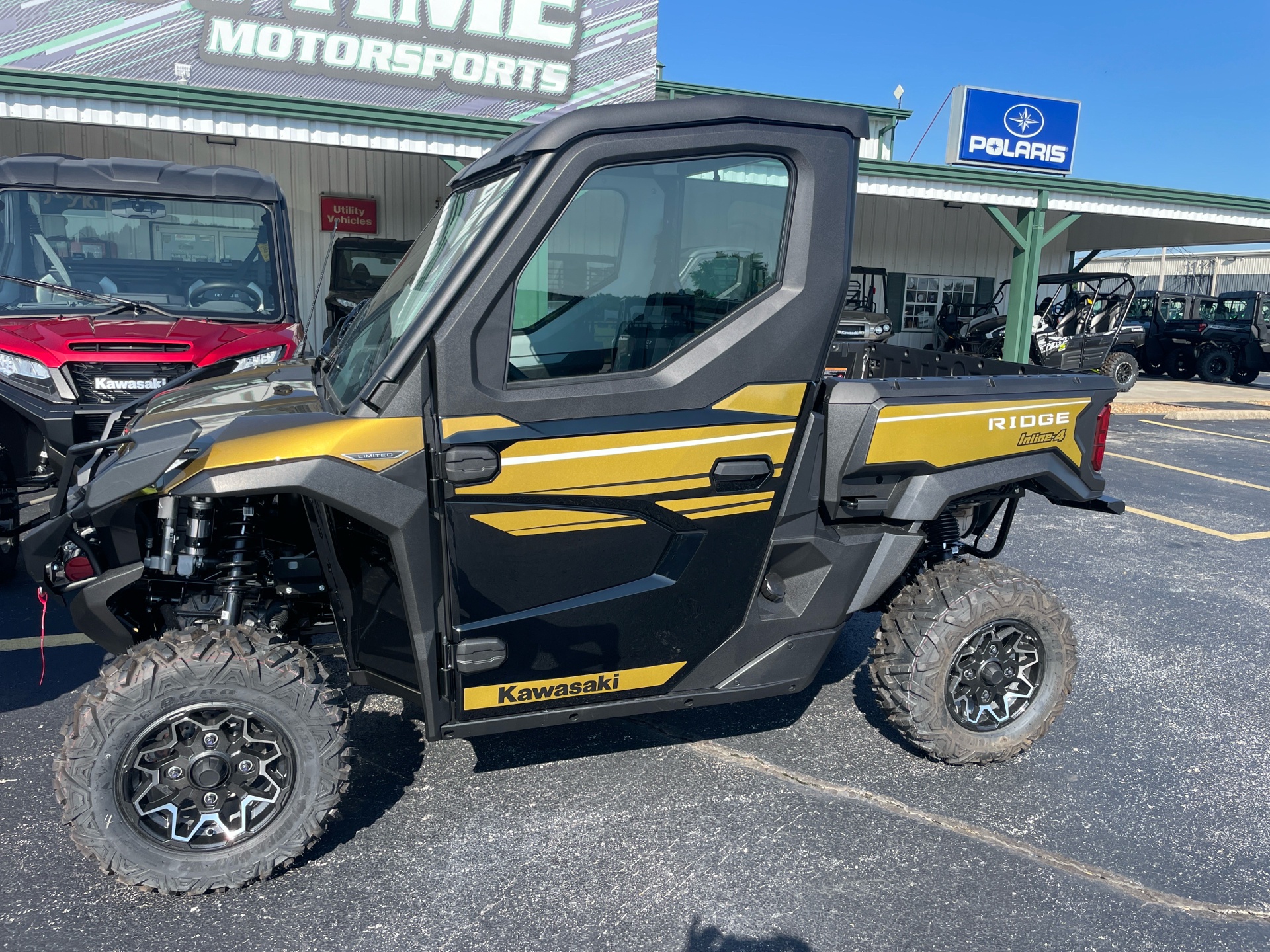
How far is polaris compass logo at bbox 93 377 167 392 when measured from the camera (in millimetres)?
4707

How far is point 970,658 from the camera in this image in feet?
10.8

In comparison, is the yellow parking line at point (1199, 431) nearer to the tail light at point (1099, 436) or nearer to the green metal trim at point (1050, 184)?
the green metal trim at point (1050, 184)

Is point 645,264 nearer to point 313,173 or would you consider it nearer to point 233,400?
point 233,400

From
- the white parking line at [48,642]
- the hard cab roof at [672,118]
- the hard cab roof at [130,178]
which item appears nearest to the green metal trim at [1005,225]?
the hard cab roof at [130,178]

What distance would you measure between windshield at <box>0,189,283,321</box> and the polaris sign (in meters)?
14.1

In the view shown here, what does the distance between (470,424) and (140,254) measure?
4124 millimetres

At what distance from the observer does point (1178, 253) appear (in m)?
41.6

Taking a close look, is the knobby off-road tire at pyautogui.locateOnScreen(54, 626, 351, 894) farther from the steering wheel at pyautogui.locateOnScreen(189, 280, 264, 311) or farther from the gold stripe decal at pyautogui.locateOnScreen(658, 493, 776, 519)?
the steering wheel at pyautogui.locateOnScreen(189, 280, 264, 311)

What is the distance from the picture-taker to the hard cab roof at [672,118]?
246cm

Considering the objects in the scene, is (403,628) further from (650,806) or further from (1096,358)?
(1096,358)

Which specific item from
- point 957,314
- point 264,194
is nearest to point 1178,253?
point 957,314

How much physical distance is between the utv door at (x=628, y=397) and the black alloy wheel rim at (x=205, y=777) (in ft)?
1.83

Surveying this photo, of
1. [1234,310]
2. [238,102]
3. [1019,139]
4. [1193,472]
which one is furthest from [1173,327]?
[238,102]

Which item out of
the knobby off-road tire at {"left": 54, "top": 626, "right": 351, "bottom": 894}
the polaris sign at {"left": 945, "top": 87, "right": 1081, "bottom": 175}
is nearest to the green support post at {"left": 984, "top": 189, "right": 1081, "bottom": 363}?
the polaris sign at {"left": 945, "top": 87, "right": 1081, "bottom": 175}
